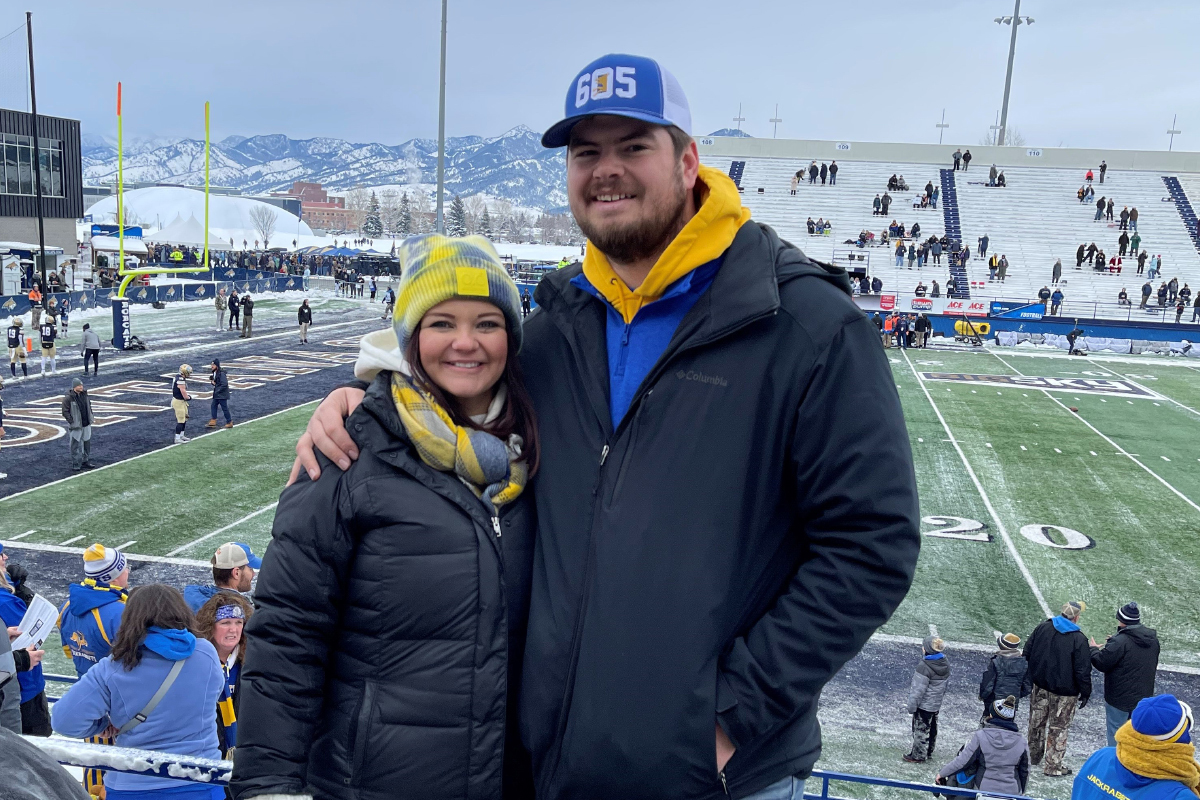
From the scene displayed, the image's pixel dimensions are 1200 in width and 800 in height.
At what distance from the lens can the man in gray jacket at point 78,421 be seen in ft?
46.5

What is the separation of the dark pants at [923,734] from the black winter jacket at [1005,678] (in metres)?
0.48

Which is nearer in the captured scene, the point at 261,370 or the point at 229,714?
the point at 229,714

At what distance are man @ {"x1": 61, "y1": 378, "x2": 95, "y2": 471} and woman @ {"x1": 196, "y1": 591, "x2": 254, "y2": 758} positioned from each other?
10994 mm

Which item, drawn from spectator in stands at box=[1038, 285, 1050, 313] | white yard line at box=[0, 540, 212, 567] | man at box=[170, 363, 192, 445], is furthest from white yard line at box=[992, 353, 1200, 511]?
man at box=[170, 363, 192, 445]

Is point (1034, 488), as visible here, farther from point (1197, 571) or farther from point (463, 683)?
point (463, 683)

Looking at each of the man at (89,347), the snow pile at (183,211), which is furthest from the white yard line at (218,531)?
the snow pile at (183,211)

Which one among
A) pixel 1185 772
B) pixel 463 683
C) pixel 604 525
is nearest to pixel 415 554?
pixel 463 683

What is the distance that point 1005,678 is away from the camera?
24.6 ft

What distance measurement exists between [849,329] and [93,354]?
23.2m

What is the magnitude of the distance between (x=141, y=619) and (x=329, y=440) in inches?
80.5

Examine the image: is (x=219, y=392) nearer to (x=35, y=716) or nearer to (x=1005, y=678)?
(x=35, y=716)

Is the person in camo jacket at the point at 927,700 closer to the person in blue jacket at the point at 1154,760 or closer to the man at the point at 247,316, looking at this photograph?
the person in blue jacket at the point at 1154,760

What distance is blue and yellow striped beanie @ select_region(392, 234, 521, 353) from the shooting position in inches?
Answer: 91.7

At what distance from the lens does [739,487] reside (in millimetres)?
1911
